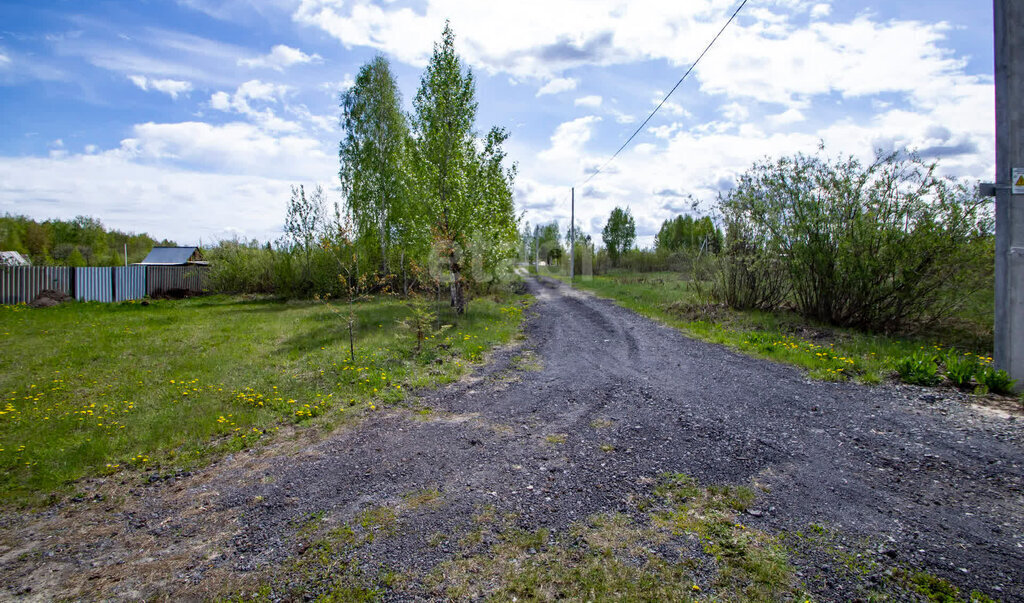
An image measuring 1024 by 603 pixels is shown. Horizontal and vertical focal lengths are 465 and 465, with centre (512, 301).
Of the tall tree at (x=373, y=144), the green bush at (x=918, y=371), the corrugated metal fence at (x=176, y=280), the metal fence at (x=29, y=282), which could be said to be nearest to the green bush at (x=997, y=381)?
the green bush at (x=918, y=371)

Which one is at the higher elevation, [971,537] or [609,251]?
[609,251]

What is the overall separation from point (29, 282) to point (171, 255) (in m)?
21.8

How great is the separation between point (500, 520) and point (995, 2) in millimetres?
8346

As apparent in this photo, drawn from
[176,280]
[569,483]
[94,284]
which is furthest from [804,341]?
[176,280]

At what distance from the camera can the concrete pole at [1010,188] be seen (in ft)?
18.2

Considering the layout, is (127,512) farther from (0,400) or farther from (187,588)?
(0,400)

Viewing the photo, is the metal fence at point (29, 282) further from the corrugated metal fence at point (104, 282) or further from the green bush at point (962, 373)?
the green bush at point (962, 373)

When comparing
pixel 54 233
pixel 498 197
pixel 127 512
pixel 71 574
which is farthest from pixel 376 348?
pixel 54 233

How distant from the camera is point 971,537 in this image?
278 centimetres

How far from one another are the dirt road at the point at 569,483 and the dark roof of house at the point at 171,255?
132 feet

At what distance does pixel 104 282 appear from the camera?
1992cm

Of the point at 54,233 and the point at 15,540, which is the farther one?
the point at 54,233

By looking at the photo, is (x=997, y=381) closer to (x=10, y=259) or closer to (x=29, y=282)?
(x=29, y=282)

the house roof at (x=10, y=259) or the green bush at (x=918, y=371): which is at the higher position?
the house roof at (x=10, y=259)
